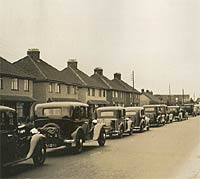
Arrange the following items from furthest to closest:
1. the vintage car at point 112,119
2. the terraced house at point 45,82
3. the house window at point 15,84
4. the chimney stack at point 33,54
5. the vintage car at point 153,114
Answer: the chimney stack at point 33,54, the terraced house at point 45,82, the house window at point 15,84, the vintage car at point 153,114, the vintage car at point 112,119

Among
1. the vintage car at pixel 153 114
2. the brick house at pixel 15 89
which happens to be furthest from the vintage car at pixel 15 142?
the vintage car at pixel 153 114

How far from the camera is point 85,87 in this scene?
6538cm

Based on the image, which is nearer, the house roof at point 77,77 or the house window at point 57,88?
the house window at point 57,88

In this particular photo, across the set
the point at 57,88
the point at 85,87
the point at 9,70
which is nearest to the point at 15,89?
the point at 9,70

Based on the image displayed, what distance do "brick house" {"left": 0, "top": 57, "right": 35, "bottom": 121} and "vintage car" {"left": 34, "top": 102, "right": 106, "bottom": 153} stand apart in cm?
2185

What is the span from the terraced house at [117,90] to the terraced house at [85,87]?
284cm

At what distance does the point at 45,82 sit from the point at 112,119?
91.6ft

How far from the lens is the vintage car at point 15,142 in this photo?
412 inches

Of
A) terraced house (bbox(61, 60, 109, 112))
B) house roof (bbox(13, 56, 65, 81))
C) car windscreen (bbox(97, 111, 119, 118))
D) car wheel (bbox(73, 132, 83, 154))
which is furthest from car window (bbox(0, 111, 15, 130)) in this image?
terraced house (bbox(61, 60, 109, 112))

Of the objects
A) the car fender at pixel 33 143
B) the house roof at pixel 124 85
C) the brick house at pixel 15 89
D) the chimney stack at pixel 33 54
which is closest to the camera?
the car fender at pixel 33 143

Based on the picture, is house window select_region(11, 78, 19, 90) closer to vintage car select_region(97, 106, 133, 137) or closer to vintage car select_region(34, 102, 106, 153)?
vintage car select_region(97, 106, 133, 137)

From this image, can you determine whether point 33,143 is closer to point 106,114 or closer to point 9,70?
point 106,114

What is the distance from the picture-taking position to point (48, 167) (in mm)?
12453

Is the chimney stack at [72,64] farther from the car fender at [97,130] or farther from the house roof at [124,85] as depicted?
the car fender at [97,130]
